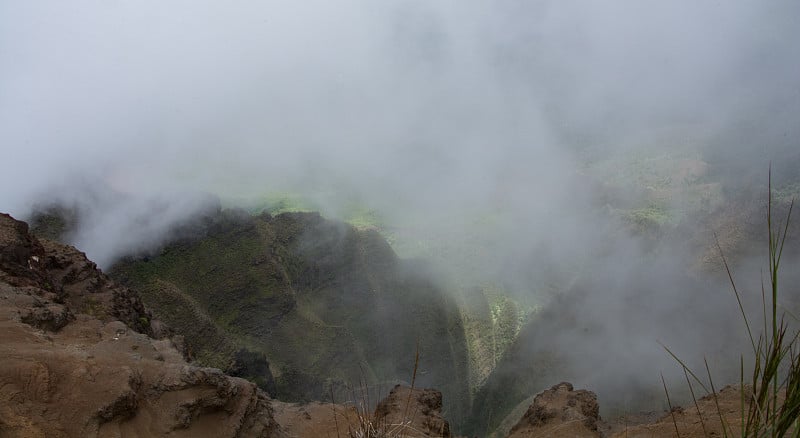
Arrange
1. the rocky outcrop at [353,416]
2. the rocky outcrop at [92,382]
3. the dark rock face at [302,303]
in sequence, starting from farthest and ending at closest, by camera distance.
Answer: the dark rock face at [302,303] → the rocky outcrop at [353,416] → the rocky outcrop at [92,382]

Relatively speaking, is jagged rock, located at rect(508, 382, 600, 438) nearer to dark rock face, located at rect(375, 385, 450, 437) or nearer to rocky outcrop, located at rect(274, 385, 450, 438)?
dark rock face, located at rect(375, 385, 450, 437)

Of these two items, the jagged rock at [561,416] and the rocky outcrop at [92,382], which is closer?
the rocky outcrop at [92,382]

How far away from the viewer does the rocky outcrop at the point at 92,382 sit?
860 centimetres

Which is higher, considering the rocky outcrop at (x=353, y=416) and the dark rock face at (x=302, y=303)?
the dark rock face at (x=302, y=303)

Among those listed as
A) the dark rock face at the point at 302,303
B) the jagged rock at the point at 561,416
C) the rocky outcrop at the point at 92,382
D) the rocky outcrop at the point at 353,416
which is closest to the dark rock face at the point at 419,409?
the rocky outcrop at the point at 353,416

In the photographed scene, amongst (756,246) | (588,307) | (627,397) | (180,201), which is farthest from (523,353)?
(180,201)

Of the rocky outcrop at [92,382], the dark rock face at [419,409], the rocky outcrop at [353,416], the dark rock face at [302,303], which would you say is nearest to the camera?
the rocky outcrop at [92,382]

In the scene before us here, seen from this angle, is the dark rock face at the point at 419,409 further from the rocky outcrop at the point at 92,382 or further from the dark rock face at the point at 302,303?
the dark rock face at the point at 302,303

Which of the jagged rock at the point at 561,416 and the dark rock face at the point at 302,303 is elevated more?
the dark rock face at the point at 302,303

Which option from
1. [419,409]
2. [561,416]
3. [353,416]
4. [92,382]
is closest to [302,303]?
[419,409]

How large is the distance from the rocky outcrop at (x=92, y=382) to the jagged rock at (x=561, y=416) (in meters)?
8.12

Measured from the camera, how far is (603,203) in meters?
55.4

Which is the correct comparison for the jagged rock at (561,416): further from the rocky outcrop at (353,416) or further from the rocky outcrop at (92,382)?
the rocky outcrop at (92,382)

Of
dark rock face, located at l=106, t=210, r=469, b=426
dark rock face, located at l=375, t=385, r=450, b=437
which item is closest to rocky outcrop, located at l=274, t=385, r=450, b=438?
dark rock face, located at l=375, t=385, r=450, b=437
